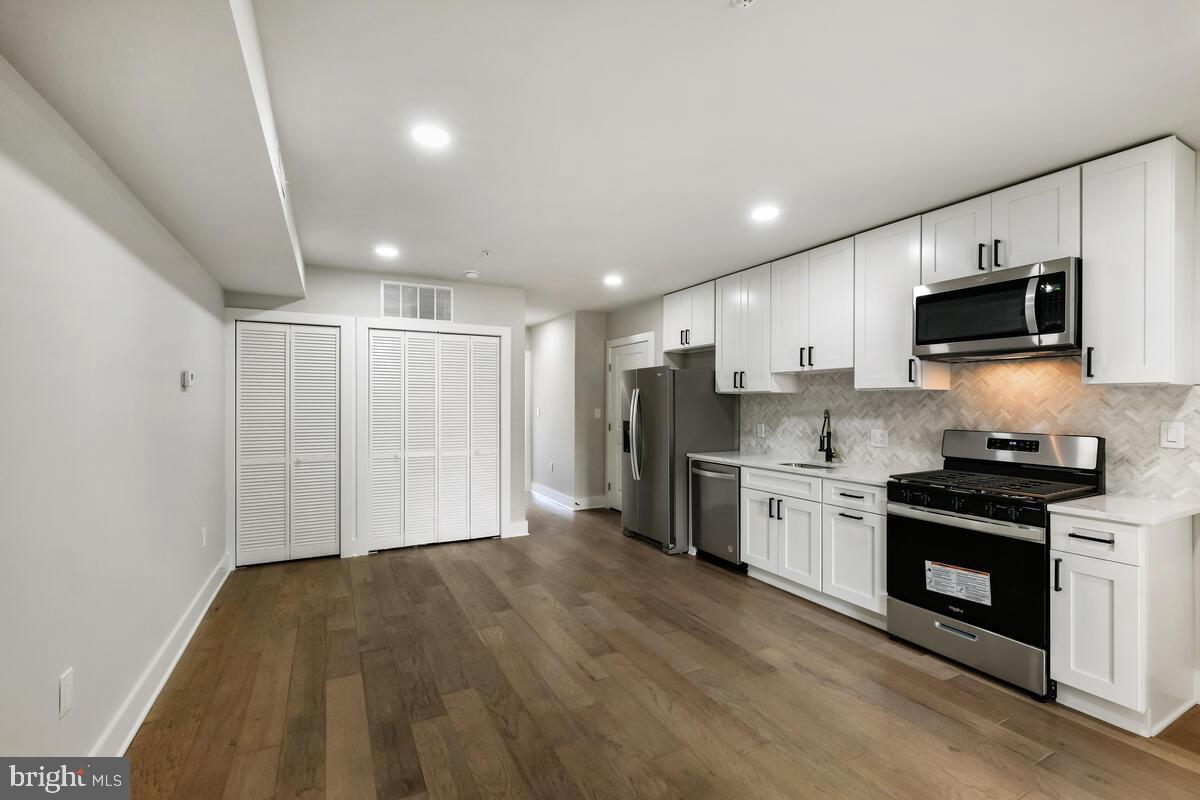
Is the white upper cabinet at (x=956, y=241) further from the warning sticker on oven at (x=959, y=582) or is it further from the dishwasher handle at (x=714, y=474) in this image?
the dishwasher handle at (x=714, y=474)

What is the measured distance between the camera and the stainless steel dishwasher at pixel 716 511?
4367mm

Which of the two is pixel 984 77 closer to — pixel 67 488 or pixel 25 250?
pixel 25 250

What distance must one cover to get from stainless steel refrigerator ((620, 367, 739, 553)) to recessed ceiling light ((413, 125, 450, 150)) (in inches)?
115

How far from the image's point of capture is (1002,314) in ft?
9.08

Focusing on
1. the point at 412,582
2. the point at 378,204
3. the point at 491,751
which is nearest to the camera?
the point at 491,751

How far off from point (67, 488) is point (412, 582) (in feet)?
8.37

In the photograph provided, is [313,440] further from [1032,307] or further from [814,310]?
[1032,307]

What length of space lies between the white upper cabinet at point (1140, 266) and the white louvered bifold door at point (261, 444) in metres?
5.30

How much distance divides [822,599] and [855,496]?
788 millimetres

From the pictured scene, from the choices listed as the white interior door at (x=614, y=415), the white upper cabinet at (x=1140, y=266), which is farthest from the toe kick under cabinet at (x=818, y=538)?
the white interior door at (x=614, y=415)

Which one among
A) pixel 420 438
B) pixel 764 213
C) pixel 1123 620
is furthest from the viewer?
pixel 420 438

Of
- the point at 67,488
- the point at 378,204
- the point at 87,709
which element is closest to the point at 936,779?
the point at 87,709

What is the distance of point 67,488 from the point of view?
176cm

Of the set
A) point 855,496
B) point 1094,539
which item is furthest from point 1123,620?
point 855,496
